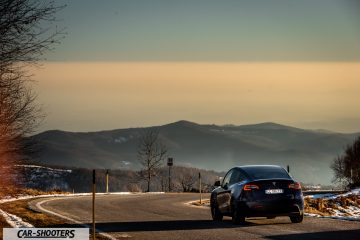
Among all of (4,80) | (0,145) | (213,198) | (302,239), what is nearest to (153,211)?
(213,198)

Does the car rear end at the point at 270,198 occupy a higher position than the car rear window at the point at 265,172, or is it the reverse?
the car rear window at the point at 265,172

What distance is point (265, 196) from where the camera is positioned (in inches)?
771

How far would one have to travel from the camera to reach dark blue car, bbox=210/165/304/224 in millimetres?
19500

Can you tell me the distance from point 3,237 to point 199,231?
4.82 meters

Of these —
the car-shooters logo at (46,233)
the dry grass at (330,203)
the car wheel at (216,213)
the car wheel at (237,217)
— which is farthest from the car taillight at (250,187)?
the dry grass at (330,203)

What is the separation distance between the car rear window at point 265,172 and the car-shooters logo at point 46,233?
490 centimetres

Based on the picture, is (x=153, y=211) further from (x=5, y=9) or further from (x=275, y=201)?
(x=5, y=9)

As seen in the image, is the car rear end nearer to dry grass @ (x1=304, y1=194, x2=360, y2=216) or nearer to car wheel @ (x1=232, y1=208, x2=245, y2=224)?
car wheel @ (x1=232, y1=208, x2=245, y2=224)

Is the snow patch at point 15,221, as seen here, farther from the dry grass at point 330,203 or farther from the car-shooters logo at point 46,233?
the dry grass at point 330,203

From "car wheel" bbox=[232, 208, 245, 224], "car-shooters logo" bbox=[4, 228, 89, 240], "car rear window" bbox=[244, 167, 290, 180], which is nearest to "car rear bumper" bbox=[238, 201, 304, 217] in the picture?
"car wheel" bbox=[232, 208, 245, 224]

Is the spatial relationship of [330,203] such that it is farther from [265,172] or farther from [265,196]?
[265,196]

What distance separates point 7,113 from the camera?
26281 mm

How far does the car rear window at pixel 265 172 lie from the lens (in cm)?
2028

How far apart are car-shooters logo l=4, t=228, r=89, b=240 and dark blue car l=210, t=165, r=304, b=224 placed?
4.20 m
